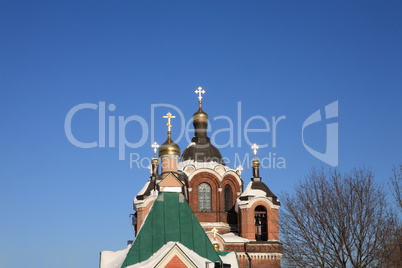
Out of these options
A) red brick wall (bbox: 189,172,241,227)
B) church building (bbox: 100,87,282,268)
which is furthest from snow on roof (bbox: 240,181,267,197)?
red brick wall (bbox: 189,172,241,227)

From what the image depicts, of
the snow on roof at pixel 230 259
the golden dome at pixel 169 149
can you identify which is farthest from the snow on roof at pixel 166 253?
the golden dome at pixel 169 149

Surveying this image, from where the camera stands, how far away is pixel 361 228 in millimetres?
19438

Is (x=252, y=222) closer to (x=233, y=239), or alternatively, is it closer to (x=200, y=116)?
(x=233, y=239)

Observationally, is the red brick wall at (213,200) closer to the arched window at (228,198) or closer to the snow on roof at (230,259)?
the arched window at (228,198)

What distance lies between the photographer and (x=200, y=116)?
36.3 meters

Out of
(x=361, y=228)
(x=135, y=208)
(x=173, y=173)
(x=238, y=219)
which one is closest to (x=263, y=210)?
(x=238, y=219)

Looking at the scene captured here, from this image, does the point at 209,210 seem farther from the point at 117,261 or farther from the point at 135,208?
the point at 117,261

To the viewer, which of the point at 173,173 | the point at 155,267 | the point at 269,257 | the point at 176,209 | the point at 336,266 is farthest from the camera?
the point at 269,257

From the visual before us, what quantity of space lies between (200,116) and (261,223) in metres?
7.99

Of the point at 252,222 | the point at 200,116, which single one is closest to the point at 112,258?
the point at 252,222

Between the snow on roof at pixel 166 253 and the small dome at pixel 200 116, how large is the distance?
685 inches

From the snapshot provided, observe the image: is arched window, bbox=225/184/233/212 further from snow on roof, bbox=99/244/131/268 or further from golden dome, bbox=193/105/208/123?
snow on roof, bbox=99/244/131/268

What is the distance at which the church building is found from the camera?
67.0 ft

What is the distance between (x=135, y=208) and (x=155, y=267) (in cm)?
1501
